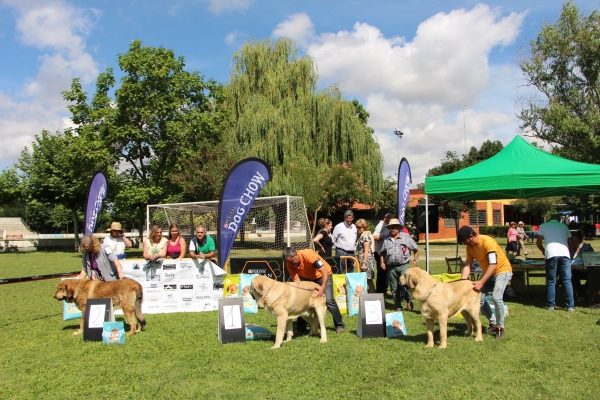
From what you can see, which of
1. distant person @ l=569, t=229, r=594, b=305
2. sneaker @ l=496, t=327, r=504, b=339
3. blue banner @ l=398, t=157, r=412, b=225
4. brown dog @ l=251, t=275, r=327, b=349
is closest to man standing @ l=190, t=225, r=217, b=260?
brown dog @ l=251, t=275, r=327, b=349

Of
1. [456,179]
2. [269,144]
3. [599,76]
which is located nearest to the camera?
[456,179]

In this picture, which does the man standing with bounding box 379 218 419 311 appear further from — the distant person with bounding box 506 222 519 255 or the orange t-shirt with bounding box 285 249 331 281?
the distant person with bounding box 506 222 519 255

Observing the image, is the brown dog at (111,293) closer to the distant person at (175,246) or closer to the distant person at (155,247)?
the distant person at (155,247)

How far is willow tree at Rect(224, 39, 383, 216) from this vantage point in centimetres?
2586

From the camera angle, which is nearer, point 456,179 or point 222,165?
point 456,179

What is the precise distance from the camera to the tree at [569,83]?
824 inches

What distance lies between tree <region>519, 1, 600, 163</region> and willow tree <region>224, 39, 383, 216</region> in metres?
8.86

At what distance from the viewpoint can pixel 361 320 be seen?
667cm

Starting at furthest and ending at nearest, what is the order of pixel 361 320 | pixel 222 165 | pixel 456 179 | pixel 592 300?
pixel 222 165, pixel 456 179, pixel 592 300, pixel 361 320

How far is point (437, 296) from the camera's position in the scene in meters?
5.91

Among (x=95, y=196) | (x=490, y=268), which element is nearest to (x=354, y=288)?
(x=490, y=268)

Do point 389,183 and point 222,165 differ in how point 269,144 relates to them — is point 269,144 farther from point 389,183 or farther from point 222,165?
point 389,183

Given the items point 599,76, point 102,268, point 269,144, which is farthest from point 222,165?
point 599,76

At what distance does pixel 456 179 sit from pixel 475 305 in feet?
14.7
